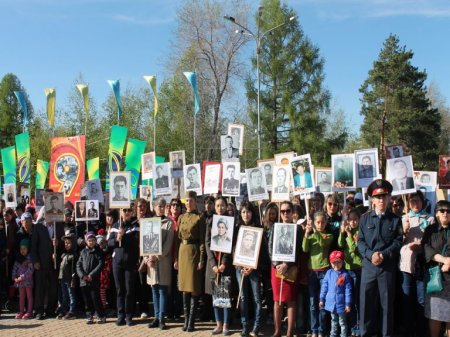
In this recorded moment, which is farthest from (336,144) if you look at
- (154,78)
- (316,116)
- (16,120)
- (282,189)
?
(16,120)

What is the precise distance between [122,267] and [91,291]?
78cm

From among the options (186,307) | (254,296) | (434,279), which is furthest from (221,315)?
(434,279)

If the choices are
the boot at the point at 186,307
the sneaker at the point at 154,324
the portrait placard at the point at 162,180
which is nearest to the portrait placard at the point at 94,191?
the portrait placard at the point at 162,180

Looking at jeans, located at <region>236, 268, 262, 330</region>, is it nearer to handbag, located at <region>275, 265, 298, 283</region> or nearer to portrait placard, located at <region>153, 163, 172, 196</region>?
handbag, located at <region>275, 265, 298, 283</region>

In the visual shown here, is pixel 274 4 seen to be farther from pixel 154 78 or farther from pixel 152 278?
pixel 152 278

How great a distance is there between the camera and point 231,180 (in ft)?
38.9

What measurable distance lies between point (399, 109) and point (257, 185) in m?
30.0

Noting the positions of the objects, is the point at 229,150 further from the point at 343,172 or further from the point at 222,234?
the point at 222,234

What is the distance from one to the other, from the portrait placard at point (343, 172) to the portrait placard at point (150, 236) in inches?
142

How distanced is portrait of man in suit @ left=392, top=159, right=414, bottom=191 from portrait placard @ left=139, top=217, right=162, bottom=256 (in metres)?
4.00

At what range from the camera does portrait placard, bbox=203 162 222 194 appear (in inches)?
469

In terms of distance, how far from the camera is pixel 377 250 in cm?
740

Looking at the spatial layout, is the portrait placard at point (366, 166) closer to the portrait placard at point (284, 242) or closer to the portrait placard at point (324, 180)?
the portrait placard at point (324, 180)

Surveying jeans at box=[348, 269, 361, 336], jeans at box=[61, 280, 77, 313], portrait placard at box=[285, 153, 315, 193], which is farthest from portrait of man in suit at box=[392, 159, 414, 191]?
jeans at box=[61, 280, 77, 313]
